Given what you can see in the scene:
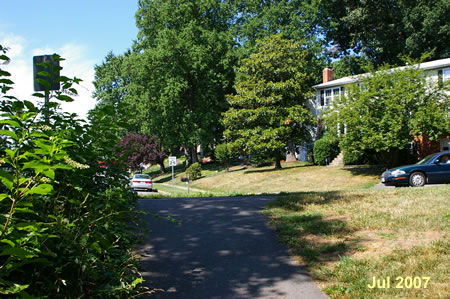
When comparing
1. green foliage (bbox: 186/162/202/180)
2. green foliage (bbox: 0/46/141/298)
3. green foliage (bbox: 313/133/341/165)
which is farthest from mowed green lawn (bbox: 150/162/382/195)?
green foliage (bbox: 0/46/141/298)

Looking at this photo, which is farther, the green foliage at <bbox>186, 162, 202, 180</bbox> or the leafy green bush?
the green foliage at <bbox>186, 162, 202, 180</bbox>

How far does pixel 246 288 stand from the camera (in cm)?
460

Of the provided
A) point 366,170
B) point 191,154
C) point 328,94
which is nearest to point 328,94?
point 328,94

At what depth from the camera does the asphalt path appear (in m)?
4.56

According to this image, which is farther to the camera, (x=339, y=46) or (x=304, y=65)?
(x=339, y=46)

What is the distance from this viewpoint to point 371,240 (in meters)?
5.94

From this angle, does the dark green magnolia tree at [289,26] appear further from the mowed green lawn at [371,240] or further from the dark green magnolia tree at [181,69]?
the mowed green lawn at [371,240]

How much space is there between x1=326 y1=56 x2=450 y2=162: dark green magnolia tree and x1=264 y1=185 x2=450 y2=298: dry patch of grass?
50.5 feet

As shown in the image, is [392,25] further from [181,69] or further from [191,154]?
[191,154]

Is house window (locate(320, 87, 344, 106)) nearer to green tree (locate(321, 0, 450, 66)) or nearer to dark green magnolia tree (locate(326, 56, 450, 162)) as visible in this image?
green tree (locate(321, 0, 450, 66))

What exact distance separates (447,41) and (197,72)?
27432 millimetres

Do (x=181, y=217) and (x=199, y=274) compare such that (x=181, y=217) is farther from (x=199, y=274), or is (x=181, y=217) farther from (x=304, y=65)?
(x=304, y=65)

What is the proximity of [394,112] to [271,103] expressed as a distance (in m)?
11.5

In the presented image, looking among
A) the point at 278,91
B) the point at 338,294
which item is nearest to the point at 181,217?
the point at 338,294
